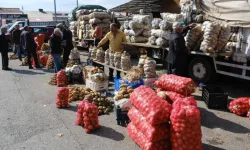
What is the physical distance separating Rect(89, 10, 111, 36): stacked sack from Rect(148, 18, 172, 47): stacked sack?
5716 mm

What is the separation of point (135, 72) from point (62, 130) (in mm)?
2464

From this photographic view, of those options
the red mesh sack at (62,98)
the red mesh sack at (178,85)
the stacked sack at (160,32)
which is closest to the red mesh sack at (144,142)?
the red mesh sack at (178,85)

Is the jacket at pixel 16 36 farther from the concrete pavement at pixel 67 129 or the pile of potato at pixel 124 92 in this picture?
the pile of potato at pixel 124 92

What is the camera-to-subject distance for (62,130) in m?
5.57

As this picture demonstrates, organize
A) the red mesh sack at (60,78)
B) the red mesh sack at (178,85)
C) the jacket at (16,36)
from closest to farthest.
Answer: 1. the red mesh sack at (178,85)
2. the red mesh sack at (60,78)
3. the jacket at (16,36)

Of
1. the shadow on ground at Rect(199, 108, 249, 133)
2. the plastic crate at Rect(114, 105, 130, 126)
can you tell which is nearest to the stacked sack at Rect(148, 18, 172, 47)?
the shadow on ground at Rect(199, 108, 249, 133)

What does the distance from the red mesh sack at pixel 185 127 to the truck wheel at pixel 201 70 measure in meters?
4.78

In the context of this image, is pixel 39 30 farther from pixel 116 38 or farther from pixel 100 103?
pixel 100 103

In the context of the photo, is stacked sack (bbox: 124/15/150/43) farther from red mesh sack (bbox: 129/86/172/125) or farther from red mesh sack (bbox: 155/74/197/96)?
red mesh sack (bbox: 129/86/172/125)

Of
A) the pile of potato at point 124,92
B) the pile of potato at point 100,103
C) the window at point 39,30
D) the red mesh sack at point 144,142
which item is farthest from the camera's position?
the window at point 39,30

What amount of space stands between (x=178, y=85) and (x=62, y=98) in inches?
121

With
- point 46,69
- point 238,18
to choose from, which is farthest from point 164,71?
point 46,69

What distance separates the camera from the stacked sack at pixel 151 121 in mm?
4020

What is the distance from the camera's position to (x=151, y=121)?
13.1ft
